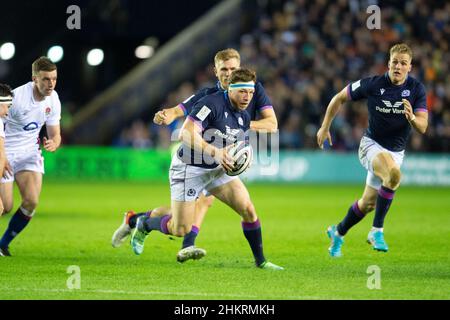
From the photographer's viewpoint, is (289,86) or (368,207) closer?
(368,207)

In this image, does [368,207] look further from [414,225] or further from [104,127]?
[104,127]

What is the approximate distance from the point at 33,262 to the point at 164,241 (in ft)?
10.1

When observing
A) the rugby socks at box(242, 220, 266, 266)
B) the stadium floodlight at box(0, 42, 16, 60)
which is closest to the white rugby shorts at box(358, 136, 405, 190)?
the rugby socks at box(242, 220, 266, 266)

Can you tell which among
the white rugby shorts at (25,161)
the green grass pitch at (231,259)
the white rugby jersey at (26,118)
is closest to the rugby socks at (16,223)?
the green grass pitch at (231,259)

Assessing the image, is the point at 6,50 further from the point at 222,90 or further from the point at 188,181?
the point at 188,181

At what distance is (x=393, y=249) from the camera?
1209 cm

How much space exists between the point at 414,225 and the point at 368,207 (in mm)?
4639

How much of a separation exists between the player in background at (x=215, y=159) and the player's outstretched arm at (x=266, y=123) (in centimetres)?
10

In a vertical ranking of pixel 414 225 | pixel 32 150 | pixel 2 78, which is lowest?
pixel 414 225

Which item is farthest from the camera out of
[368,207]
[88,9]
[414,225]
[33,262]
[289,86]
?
[88,9]

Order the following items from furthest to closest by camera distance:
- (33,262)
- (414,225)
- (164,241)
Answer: (414,225)
(164,241)
(33,262)

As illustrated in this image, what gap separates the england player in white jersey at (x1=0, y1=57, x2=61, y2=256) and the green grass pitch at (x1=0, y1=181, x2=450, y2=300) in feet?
1.98

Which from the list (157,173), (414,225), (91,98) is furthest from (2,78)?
(414,225)
